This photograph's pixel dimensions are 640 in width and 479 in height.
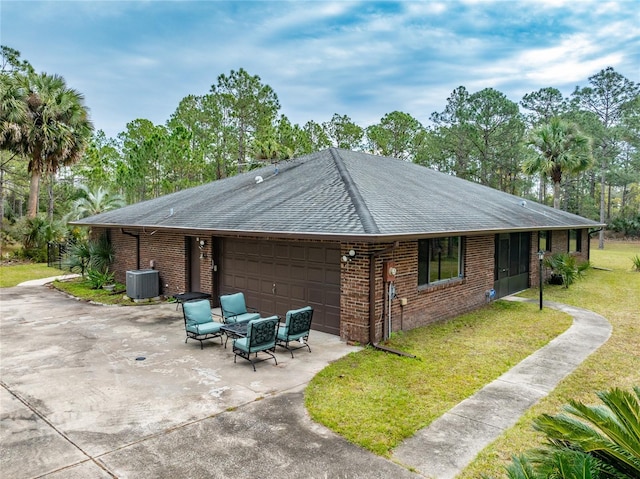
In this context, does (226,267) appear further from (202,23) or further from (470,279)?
(202,23)

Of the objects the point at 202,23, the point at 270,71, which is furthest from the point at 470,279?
the point at 270,71

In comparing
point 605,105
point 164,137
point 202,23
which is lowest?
point 164,137

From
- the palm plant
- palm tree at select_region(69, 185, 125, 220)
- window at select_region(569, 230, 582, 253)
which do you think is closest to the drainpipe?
the palm plant

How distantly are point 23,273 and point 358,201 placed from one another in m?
18.9

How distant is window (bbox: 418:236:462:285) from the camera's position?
33.7 ft

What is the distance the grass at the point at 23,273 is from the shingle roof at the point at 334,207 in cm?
511

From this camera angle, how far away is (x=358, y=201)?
941 cm

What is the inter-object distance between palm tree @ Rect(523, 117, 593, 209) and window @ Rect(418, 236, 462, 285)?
63.6ft

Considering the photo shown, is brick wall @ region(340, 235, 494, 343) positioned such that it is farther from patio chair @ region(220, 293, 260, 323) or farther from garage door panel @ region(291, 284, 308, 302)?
patio chair @ region(220, 293, 260, 323)

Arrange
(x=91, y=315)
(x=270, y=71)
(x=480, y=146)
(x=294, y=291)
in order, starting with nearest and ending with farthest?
(x=294, y=291), (x=91, y=315), (x=270, y=71), (x=480, y=146)

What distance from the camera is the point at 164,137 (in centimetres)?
Result: 2625

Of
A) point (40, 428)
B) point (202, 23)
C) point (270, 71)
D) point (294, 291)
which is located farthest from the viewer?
point (270, 71)

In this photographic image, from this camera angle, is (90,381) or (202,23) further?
(202,23)

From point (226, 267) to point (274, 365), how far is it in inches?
209
